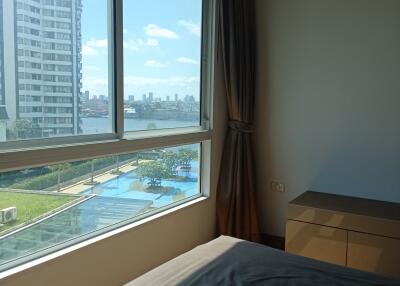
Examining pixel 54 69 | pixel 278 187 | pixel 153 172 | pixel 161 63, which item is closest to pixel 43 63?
pixel 54 69

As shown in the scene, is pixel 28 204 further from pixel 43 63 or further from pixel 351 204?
pixel 351 204

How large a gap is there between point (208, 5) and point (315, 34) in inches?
38.7

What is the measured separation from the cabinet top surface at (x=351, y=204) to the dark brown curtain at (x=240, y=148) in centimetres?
56

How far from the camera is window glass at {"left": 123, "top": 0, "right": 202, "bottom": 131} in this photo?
8.46ft

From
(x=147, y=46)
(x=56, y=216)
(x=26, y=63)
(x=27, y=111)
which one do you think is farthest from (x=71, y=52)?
(x=56, y=216)

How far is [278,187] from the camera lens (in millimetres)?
3613

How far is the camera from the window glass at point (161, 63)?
2.58 meters

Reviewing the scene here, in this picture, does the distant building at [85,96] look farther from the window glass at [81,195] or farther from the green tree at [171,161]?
the green tree at [171,161]

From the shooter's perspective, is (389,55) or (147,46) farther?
(389,55)

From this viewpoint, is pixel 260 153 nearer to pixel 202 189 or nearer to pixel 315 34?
pixel 202 189

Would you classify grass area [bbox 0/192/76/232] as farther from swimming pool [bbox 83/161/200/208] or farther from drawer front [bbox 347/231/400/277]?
drawer front [bbox 347/231/400/277]

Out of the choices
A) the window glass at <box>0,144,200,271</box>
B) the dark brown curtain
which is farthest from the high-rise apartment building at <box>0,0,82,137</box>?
the dark brown curtain

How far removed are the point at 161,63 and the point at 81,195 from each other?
117cm

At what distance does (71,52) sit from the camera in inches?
83.1
